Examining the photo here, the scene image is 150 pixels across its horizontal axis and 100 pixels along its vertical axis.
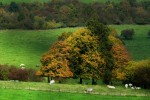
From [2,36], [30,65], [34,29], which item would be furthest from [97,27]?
[34,29]

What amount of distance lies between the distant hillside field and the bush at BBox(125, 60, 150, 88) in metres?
54.1

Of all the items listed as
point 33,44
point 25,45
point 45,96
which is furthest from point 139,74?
point 33,44

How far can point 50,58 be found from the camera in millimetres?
95500

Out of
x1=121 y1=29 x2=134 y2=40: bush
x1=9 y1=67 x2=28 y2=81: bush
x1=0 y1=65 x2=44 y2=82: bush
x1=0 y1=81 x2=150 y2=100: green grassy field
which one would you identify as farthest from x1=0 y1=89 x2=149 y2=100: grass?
x1=121 y1=29 x2=134 y2=40: bush

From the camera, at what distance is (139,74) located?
89.2 metres

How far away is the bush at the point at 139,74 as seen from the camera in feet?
290

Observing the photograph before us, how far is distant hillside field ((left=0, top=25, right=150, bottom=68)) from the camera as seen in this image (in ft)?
495

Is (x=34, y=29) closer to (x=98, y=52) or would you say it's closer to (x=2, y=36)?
(x=2, y=36)

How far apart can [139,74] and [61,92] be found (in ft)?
53.9

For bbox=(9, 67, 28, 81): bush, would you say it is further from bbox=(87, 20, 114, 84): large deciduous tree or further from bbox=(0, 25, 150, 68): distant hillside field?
bbox=(0, 25, 150, 68): distant hillside field

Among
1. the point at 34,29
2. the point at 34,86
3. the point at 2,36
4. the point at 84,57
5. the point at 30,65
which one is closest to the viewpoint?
the point at 34,86

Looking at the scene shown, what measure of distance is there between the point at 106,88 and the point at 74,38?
49.5 ft

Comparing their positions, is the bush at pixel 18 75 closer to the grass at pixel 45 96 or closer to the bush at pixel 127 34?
the grass at pixel 45 96

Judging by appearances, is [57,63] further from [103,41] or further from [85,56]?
[103,41]
